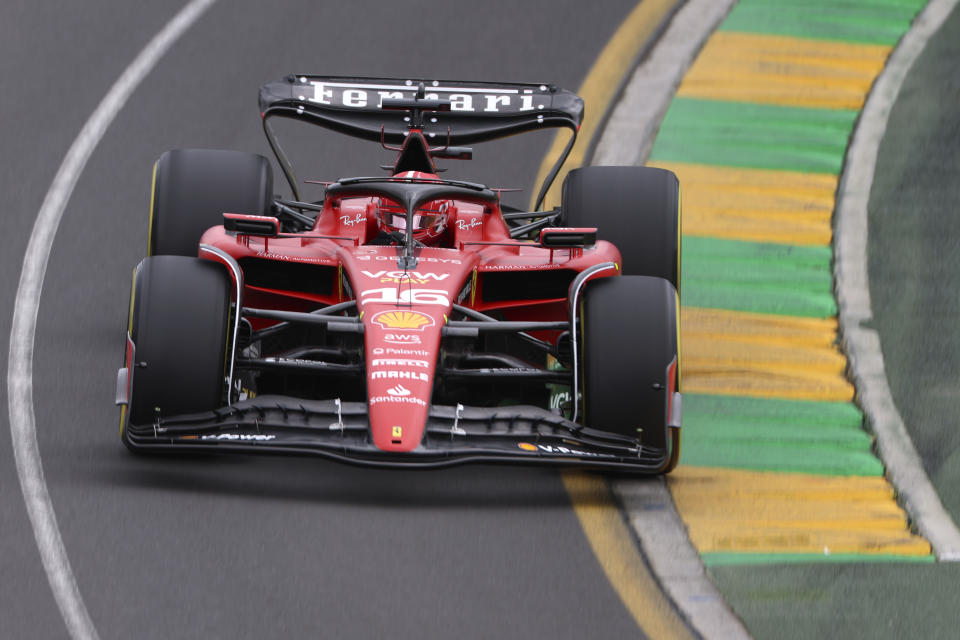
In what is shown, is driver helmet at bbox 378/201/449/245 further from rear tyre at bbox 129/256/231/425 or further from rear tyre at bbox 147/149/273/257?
rear tyre at bbox 129/256/231/425

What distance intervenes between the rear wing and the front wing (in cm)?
312

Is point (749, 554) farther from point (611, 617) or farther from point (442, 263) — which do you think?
point (442, 263)

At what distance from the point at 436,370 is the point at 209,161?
2.83 m

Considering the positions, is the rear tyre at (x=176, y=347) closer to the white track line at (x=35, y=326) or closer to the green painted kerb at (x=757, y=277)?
the white track line at (x=35, y=326)

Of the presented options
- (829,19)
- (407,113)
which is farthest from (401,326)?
(829,19)

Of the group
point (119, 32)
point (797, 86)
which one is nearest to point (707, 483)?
point (797, 86)

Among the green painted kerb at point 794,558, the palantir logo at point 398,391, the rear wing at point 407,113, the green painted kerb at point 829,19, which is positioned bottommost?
the green painted kerb at point 794,558

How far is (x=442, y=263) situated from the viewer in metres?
10.2

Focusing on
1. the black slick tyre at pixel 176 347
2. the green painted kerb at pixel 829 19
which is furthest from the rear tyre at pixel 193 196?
the green painted kerb at pixel 829 19

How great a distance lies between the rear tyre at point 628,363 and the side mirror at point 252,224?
193 centimetres

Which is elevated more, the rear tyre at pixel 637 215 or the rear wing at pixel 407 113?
the rear wing at pixel 407 113

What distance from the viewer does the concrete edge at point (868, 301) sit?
953cm

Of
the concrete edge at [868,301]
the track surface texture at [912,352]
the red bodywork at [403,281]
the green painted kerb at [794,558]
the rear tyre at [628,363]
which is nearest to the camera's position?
the track surface texture at [912,352]

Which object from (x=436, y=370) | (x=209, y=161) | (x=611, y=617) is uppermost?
(x=209, y=161)
